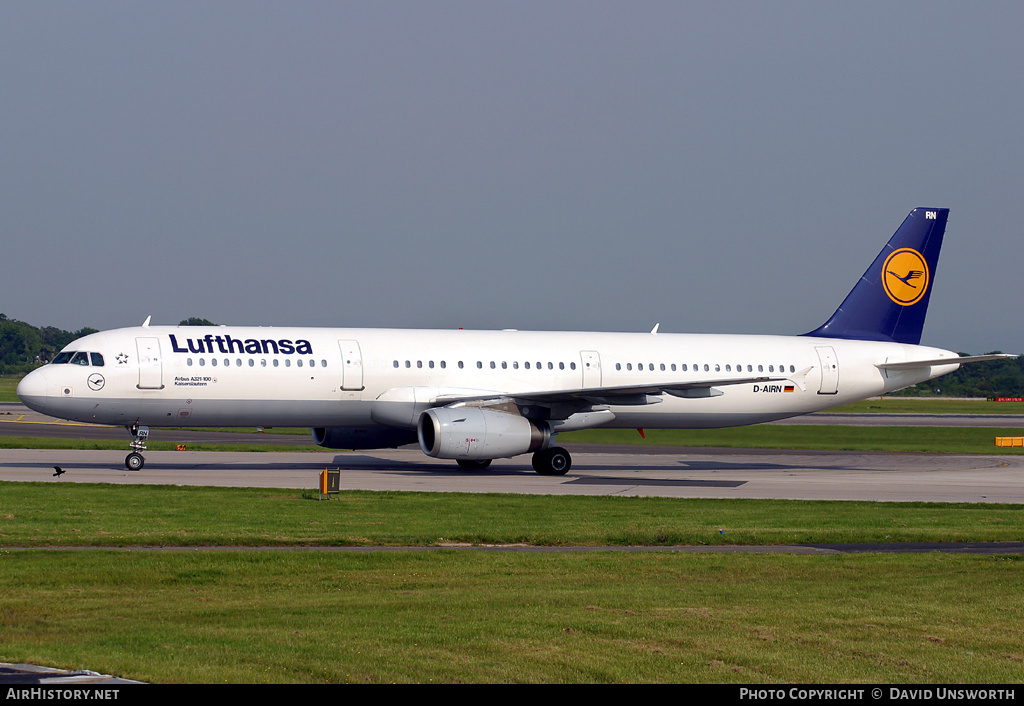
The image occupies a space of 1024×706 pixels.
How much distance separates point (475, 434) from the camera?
3228cm

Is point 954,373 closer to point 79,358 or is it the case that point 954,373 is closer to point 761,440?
point 761,440

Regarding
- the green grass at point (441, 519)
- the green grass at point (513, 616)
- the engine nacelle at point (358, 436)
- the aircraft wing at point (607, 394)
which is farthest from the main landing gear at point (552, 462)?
the green grass at point (513, 616)

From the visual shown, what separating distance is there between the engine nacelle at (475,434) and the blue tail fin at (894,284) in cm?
1399

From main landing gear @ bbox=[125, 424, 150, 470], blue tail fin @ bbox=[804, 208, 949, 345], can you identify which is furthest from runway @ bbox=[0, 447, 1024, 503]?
blue tail fin @ bbox=[804, 208, 949, 345]

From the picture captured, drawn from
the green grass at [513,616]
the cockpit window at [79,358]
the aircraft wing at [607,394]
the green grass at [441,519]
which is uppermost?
the cockpit window at [79,358]

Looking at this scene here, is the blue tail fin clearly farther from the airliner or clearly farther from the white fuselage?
the white fuselage

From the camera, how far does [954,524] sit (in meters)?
22.2

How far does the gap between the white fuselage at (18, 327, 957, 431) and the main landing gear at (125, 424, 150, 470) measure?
0.53 meters

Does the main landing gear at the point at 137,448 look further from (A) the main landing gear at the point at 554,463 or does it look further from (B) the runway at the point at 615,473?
(A) the main landing gear at the point at 554,463

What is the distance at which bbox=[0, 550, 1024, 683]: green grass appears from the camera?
387 inches

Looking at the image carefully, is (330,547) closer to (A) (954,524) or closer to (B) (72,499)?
(B) (72,499)

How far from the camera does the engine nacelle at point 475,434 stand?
32.0 metres

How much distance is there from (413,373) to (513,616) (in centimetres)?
2302

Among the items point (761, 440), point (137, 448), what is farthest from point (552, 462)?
point (761, 440)
